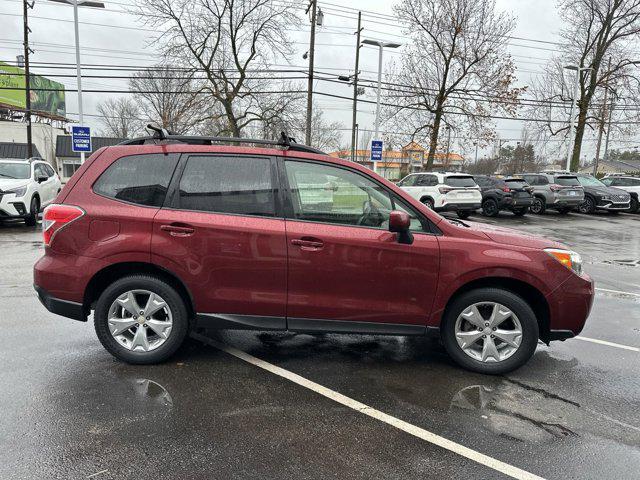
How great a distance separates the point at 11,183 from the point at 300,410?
37.7 feet

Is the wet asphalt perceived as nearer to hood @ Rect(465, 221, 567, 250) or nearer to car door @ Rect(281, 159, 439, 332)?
car door @ Rect(281, 159, 439, 332)

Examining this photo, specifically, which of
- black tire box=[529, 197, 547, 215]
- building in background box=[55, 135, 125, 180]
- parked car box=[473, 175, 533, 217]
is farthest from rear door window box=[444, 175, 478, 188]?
building in background box=[55, 135, 125, 180]

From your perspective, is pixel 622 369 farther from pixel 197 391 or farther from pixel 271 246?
pixel 197 391

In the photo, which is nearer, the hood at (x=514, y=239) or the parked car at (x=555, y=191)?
the hood at (x=514, y=239)

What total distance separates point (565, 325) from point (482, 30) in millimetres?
25716

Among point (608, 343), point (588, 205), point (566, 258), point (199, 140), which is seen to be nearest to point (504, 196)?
point (588, 205)

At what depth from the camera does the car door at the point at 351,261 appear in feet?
12.2

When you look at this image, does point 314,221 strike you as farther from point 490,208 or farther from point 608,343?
point 490,208

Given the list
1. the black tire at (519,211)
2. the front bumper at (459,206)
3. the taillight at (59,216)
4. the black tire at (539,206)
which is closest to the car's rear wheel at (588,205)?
the black tire at (539,206)

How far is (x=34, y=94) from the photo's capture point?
48.7 meters

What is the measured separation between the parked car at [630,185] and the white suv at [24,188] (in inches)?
910

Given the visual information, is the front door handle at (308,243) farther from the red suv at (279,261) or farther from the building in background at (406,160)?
the building in background at (406,160)

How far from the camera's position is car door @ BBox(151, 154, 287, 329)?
3.72 metres

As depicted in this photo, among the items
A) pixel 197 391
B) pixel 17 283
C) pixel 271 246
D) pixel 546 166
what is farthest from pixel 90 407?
pixel 546 166
